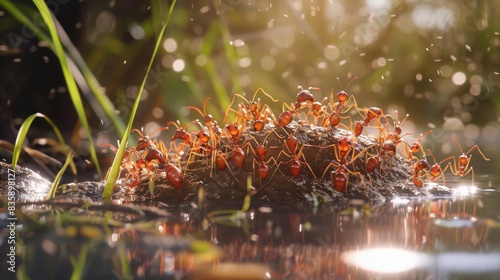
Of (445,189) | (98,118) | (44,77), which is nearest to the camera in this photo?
(445,189)

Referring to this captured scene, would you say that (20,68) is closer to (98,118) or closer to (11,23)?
(11,23)

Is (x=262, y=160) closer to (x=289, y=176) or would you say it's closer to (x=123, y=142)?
(x=289, y=176)

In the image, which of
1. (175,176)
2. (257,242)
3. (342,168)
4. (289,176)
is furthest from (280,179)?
(257,242)

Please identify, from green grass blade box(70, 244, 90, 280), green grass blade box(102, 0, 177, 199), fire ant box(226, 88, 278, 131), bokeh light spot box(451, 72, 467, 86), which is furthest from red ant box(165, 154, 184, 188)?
bokeh light spot box(451, 72, 467, 86)

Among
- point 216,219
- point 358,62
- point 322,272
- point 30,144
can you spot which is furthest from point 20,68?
point 358,62

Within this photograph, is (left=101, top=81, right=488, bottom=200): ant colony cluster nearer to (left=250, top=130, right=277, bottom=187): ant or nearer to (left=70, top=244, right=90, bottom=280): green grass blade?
(left=250, top=130, right=277, bottom=187): ant
